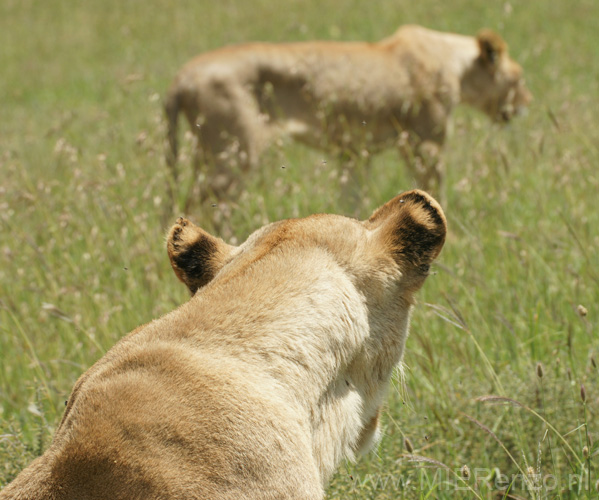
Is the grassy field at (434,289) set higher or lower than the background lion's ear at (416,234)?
lower

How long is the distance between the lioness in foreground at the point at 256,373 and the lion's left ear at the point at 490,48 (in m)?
5.72

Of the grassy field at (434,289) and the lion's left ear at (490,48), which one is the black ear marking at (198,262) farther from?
the lion's left ear at (490,48)

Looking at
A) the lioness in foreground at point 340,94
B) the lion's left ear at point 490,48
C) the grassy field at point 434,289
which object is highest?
the lion's left ear at point 490,48

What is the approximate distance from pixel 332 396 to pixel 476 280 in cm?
189

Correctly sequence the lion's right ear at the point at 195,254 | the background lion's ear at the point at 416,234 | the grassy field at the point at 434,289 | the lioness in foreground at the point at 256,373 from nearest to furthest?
the lioness in foreground at the point at 256,373, the background lion's ear at the point at 416,234, the lion's right ear at the point at 195,254, the grassy field at the point at 434,289

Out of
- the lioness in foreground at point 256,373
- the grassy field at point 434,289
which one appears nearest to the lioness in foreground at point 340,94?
the grassy field at point 434,289

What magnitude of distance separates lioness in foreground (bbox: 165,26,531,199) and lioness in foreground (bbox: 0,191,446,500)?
363 cm

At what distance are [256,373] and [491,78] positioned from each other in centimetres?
630

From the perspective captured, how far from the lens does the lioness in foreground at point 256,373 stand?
134cm

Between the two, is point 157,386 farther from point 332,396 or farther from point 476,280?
point 476,280

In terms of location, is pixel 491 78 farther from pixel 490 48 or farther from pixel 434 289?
pixel 434 289

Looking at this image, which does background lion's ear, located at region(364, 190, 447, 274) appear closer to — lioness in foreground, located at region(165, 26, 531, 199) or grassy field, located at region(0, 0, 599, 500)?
grassy field, located at region(0, 0, 599, 500)

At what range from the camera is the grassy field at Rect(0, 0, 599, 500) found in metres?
2.50

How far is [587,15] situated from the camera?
12992 millimetres
